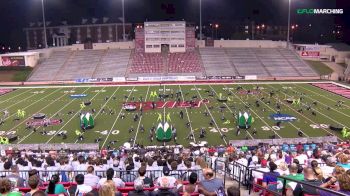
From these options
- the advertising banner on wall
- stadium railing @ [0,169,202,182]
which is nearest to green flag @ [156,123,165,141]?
stadium railing @ [0,169,202,182]

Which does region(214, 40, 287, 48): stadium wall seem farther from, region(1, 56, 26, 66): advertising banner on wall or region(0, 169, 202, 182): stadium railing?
region(0, 169, 202, 182): stadium railing

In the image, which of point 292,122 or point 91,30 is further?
point 91,30

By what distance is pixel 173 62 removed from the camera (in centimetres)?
6981

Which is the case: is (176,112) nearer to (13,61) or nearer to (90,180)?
(90,180)

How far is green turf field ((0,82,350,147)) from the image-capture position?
2977 cm

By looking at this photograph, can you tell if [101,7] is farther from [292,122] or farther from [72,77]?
[292,122]

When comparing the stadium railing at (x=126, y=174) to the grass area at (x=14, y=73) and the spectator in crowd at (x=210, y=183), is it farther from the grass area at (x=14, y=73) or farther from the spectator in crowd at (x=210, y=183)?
the grass area at (x=14, y=73)

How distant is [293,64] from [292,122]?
37.3 metres

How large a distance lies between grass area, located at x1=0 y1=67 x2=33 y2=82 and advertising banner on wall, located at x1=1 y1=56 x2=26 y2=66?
1.22 m

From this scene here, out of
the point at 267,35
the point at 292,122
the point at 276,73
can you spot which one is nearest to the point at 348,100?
the point at 292,122

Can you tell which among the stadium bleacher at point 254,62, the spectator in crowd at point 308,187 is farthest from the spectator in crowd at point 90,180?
the stadium bleacher at point 254,62

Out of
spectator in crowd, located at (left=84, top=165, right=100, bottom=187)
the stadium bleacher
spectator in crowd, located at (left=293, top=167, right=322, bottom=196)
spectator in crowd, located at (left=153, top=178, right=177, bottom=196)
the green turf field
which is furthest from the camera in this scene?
the stadium bleacher

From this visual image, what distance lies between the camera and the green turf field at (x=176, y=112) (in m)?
29.8

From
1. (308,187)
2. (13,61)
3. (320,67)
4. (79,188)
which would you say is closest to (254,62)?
(320,67)
